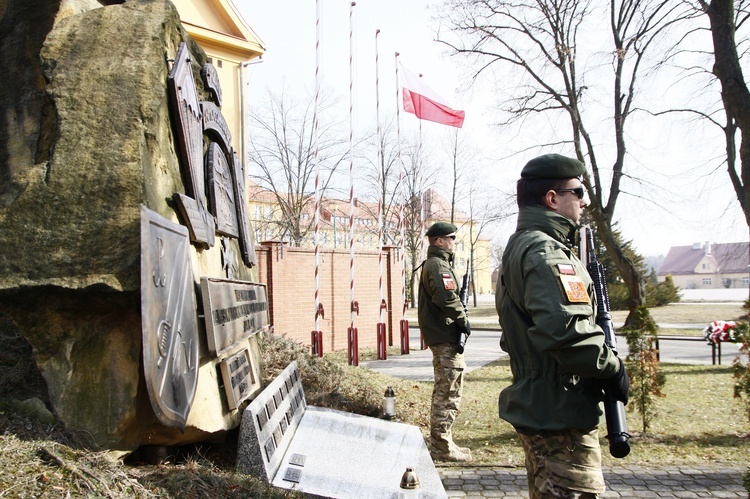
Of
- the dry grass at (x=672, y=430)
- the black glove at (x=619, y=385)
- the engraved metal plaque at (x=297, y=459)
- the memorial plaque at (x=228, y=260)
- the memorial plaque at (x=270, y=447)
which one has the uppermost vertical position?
the memorial plaque at (x=228, y=260)

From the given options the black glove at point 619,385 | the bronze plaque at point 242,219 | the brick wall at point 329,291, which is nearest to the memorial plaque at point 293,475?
the black glove at point 619,385

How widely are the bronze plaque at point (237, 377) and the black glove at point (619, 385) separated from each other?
239 cm

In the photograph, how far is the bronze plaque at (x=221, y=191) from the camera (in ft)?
15.0

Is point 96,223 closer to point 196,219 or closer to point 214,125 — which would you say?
point 196,219

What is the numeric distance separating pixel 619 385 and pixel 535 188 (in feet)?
3.25

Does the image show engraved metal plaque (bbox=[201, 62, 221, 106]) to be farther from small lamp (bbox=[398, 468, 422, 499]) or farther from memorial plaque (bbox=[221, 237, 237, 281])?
small lamp (bbox=[398, 468, 422, 499])

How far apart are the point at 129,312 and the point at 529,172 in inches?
83.5

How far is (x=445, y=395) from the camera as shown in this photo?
574cm

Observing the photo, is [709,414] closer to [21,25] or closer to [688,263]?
[21,25]

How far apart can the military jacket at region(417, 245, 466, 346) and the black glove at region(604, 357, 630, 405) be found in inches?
126

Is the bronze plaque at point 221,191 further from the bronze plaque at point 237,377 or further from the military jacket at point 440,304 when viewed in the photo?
the military jacket at point 440,304

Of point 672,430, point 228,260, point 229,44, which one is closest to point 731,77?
point 672,430

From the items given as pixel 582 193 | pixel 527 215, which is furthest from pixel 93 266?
pixel 582 193

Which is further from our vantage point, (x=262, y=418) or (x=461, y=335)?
(x=461, y=335)
